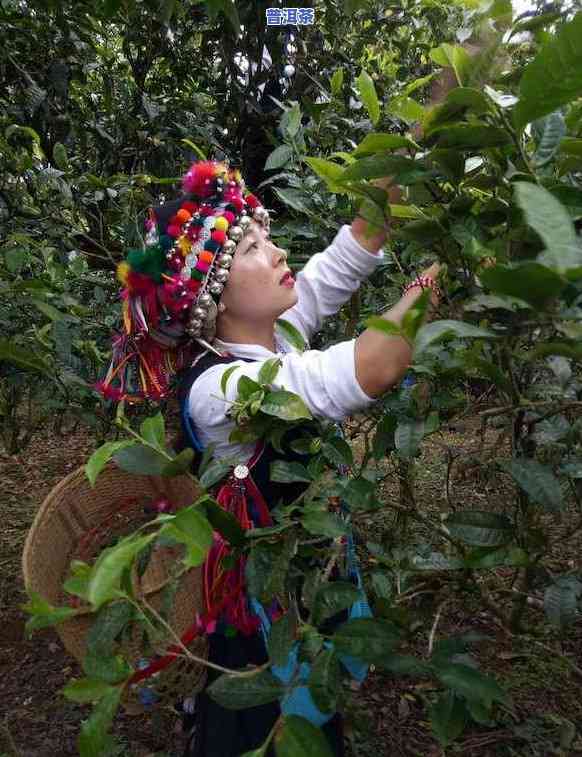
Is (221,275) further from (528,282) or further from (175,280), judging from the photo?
(528,282)

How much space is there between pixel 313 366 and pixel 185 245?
449 mm

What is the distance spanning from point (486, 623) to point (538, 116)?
217 cm

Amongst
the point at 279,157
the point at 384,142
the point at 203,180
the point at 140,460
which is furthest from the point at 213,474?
the point at 279,157

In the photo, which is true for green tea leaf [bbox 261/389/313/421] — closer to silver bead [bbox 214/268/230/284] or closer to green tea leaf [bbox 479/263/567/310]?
green tea leaf [bbox 479/263/567/310]

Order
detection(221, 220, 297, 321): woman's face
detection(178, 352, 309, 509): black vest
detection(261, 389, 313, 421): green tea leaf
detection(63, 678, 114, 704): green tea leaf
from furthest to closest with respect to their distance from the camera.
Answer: detection(221, 220, 297, 321): woman's face, detection(178, 352, 309, 509): black vest, detection(261, 389, 313, 421): green tea leaf, detection(63, 678, 114, 704): green tea leaf

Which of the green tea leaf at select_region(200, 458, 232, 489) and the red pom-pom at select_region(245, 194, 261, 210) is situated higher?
the red pom-pom at select_region(245, 194, 261, 210)

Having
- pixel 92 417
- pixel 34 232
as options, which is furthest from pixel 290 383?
pixel 34 232

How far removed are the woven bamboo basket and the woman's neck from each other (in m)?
0.37

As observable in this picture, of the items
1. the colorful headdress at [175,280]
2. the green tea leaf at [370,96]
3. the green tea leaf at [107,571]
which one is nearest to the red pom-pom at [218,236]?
the colorful headdress at [175,280]

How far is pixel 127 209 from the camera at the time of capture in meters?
1.96

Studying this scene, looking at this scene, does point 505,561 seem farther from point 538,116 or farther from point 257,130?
point 257,130

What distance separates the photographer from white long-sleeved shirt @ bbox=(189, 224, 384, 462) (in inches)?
45.1

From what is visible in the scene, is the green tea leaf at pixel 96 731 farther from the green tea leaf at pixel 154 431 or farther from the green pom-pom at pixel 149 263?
the green pom-pom at pixel 149 263

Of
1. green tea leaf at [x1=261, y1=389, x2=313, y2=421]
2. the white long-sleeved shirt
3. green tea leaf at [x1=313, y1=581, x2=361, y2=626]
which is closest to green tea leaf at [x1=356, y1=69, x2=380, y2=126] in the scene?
the white long-sleeved shirt
